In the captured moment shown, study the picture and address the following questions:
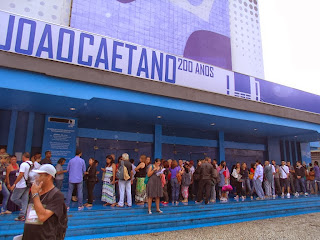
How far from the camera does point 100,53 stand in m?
7.74

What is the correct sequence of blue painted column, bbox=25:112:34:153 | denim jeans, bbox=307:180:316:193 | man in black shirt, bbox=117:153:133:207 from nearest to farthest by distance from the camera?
man in black shirt, bbox=117:153:133:207, blue painted column, bbox=25:112:34:153, denim jeans, bbox=307:180:316:193

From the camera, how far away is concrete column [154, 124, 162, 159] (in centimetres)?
1148

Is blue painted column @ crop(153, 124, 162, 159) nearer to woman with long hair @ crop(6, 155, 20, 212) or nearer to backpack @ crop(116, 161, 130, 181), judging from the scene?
backpack @ crop(116, 161, 130, 181)

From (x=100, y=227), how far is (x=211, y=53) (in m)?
15.5

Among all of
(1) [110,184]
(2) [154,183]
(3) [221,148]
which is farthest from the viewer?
(3) [221,148]

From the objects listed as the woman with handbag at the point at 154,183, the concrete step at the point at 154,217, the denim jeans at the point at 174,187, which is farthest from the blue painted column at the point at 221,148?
the woman with handbag at the point at 154,183

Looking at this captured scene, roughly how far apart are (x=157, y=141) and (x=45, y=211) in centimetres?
916

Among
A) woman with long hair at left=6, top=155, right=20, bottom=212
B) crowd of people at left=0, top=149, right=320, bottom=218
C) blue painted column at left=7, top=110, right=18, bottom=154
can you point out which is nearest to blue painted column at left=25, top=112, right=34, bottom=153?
blue painted column at left=7, top=110, right=18, bottom=154

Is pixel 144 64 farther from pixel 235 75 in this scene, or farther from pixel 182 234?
pixel 182 234

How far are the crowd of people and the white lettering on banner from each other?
2798mm

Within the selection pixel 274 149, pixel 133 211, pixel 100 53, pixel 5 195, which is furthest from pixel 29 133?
pixel 274 149

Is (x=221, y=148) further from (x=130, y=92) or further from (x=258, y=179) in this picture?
(x=130, y=92)

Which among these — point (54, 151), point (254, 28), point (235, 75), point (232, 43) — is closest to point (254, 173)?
point (235, 75)

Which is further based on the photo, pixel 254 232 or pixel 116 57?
pixel 116 57
